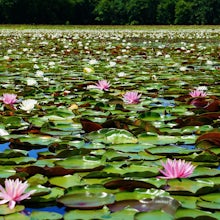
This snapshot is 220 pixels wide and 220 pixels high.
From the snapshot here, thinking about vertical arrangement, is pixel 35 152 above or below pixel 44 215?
above

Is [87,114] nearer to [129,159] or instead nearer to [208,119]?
[208,119]

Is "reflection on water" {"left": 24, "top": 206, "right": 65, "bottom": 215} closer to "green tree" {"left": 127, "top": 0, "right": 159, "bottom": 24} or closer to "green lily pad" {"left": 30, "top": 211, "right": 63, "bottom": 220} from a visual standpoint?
"green lily pad" {"left": 30, "top": 211, "right": 63, "bottom": 220}

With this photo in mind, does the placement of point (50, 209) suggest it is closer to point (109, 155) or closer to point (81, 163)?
point (81, 163)

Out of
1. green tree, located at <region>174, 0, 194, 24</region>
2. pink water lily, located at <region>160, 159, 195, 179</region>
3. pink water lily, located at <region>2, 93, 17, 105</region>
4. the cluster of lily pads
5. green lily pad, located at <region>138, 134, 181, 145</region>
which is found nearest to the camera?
the cluster of lily pads

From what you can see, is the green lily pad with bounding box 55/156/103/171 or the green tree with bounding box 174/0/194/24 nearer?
the green lily pad with bounding box 55/156/103/171

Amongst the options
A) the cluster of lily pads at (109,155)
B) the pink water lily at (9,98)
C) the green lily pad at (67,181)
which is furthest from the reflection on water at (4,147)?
the pink water lily at (9,98)

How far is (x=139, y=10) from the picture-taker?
138ft

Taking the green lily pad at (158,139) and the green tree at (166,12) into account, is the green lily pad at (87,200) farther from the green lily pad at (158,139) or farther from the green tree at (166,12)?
the green tree at (166,12)

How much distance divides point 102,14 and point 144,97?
3880 centimetres

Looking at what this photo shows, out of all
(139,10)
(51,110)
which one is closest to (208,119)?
(51,110)

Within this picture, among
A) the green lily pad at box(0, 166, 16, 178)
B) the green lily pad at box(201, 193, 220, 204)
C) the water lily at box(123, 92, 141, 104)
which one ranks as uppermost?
the water lily at box(123, 92, 141, 104)

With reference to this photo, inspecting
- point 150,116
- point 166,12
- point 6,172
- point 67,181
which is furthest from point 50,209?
point 166,12

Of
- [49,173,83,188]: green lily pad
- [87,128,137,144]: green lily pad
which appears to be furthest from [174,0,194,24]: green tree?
[49,173,83,188]: green lily pad

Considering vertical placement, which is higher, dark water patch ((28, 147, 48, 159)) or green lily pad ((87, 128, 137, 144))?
green lily pad ((87, 128, 137, 144))
